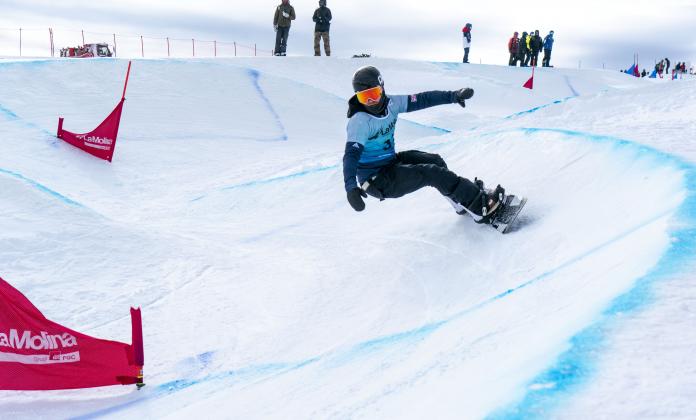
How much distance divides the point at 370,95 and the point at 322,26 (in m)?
12.0

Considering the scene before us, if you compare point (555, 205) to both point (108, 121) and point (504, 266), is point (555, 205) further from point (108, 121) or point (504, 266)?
point (108, 121)

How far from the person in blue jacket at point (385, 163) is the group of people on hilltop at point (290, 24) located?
36.3ft

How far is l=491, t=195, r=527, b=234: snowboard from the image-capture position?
4543 millimetres

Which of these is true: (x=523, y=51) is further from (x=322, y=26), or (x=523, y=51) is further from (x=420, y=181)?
(x=420, y=181)

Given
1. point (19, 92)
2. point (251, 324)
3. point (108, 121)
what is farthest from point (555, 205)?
point (19, 92)

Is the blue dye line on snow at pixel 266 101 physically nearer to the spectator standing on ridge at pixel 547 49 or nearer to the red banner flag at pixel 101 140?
the red banner flag at pixel 101 140

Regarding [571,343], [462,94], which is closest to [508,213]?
[462,94]

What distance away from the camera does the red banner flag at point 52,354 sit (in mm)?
3521

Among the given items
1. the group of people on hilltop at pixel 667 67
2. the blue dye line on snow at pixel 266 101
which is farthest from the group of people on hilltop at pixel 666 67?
the blue dye line on snow at pixel 266 101

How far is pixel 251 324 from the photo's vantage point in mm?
4492

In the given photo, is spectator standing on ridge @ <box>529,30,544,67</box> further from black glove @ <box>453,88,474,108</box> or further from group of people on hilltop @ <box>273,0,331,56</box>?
black glove @ <box>453,88,474,108</box>

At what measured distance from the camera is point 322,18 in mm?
15609

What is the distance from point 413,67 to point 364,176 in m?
12.5

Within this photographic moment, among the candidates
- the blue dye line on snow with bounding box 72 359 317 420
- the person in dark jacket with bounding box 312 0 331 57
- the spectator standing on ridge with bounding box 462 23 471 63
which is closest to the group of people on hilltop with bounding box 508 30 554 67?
the spectator standing on ridge with bounding box 462 23 471 63
